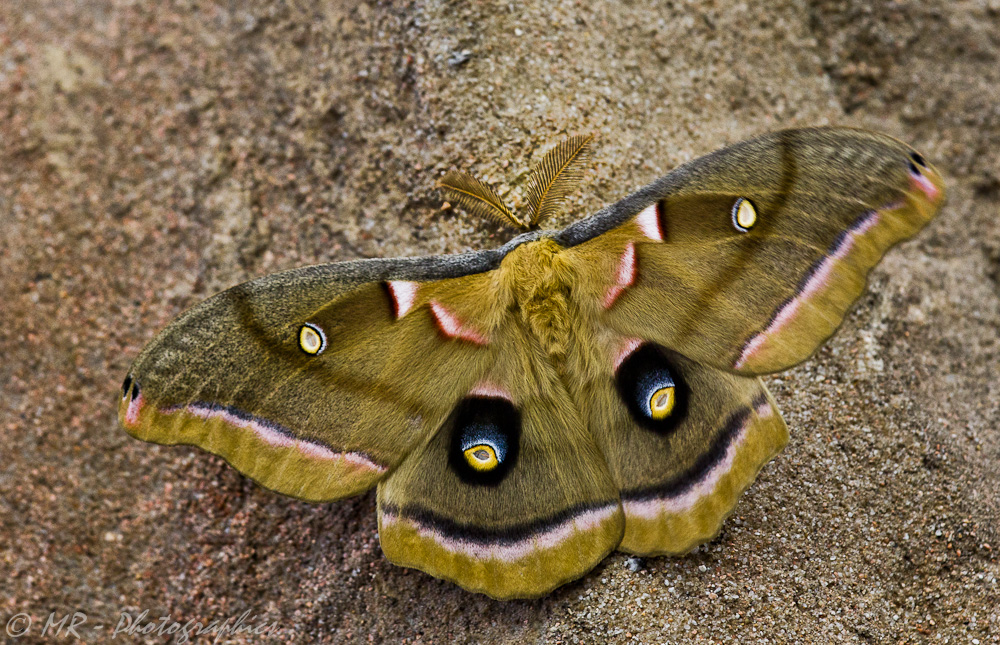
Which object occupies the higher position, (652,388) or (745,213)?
(745,213)

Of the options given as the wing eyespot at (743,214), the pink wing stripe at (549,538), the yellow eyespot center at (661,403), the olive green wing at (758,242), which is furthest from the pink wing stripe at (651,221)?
the pink wing stripe at (549,538)

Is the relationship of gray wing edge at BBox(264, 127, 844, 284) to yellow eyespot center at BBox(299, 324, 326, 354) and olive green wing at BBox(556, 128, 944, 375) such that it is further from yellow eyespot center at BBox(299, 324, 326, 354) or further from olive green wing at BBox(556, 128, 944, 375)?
yellow eyespot center at BBox(299, 324, 326, 354)

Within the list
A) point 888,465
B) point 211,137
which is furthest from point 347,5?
point 888,465

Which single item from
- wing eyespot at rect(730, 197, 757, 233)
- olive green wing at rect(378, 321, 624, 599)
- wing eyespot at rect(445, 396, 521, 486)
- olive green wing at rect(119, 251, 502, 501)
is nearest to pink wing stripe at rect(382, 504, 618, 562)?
olive green wing at rect(378, 321, 624, 599)

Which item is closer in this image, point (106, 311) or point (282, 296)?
point (282, 296)

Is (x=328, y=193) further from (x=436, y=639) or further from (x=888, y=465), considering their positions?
(x=888, y=465)

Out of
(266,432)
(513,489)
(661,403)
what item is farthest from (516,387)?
(266,432)

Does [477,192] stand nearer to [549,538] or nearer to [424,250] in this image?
[424,250]
